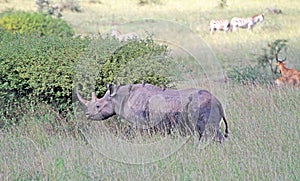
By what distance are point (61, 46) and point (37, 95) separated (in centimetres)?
78

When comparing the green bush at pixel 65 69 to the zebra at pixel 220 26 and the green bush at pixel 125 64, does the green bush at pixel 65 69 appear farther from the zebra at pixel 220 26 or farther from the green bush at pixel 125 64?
the zebra at pixel 220 26

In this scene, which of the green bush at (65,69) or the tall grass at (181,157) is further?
the green bush at (65,69)

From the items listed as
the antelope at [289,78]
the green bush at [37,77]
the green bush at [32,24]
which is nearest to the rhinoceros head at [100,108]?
the green bush at [37,77]

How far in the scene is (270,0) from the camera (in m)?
25.6

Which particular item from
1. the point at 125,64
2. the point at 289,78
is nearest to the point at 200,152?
the point at 125,64

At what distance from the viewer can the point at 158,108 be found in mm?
6848

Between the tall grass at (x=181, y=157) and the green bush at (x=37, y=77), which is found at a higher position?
the green bush at (x=37, y=77)

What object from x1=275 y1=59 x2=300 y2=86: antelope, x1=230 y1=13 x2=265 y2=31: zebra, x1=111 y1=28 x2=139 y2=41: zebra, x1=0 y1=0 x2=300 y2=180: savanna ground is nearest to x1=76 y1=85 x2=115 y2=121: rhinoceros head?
x1=0 y1=0 x2=300 y2=180: savanna ground

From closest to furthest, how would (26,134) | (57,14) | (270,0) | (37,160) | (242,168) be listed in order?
(242,168)
(37,160)
(26,134)
(57,14)
(270,0)

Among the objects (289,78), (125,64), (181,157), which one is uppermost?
(125,64)

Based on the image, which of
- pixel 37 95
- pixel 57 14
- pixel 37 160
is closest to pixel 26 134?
pixel 37 95

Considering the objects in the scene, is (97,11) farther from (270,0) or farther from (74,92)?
(74,92)

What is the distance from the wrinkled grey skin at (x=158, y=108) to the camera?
686cm

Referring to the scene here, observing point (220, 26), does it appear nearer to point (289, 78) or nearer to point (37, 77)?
point (289, 78)
